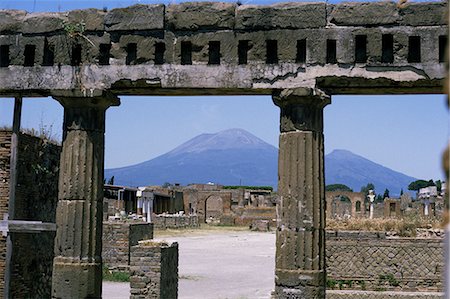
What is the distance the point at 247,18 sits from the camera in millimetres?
7648

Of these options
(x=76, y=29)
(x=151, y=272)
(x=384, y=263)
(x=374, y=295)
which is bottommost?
(x=374, y=295)

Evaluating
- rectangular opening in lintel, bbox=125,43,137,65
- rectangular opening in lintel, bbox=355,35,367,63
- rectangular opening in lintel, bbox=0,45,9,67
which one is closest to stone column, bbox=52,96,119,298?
rectangular opening in lintel, bbox=125,43,137,65

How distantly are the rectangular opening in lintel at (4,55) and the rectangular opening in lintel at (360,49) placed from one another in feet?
15.2

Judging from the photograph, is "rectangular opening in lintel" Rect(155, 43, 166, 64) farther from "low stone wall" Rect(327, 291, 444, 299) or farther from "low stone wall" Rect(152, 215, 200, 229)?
"low stone wall" Rect(152, 215, 200, 229)

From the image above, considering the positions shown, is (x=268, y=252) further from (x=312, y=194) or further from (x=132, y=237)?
(x=312, y=194)

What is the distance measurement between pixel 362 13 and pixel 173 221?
4573cm

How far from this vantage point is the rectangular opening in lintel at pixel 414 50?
7.39 meters

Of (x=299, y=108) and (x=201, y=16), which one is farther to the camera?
(x=201, y=16)

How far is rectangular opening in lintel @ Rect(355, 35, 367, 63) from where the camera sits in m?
7.49

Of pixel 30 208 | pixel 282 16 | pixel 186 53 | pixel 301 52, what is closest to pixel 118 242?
pixel 30 208

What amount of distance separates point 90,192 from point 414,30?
455 cm

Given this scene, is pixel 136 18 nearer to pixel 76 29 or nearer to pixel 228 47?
pixel 76 29

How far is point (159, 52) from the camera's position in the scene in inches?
312

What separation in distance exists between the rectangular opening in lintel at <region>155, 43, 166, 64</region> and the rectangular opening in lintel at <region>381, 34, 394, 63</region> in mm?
2743
